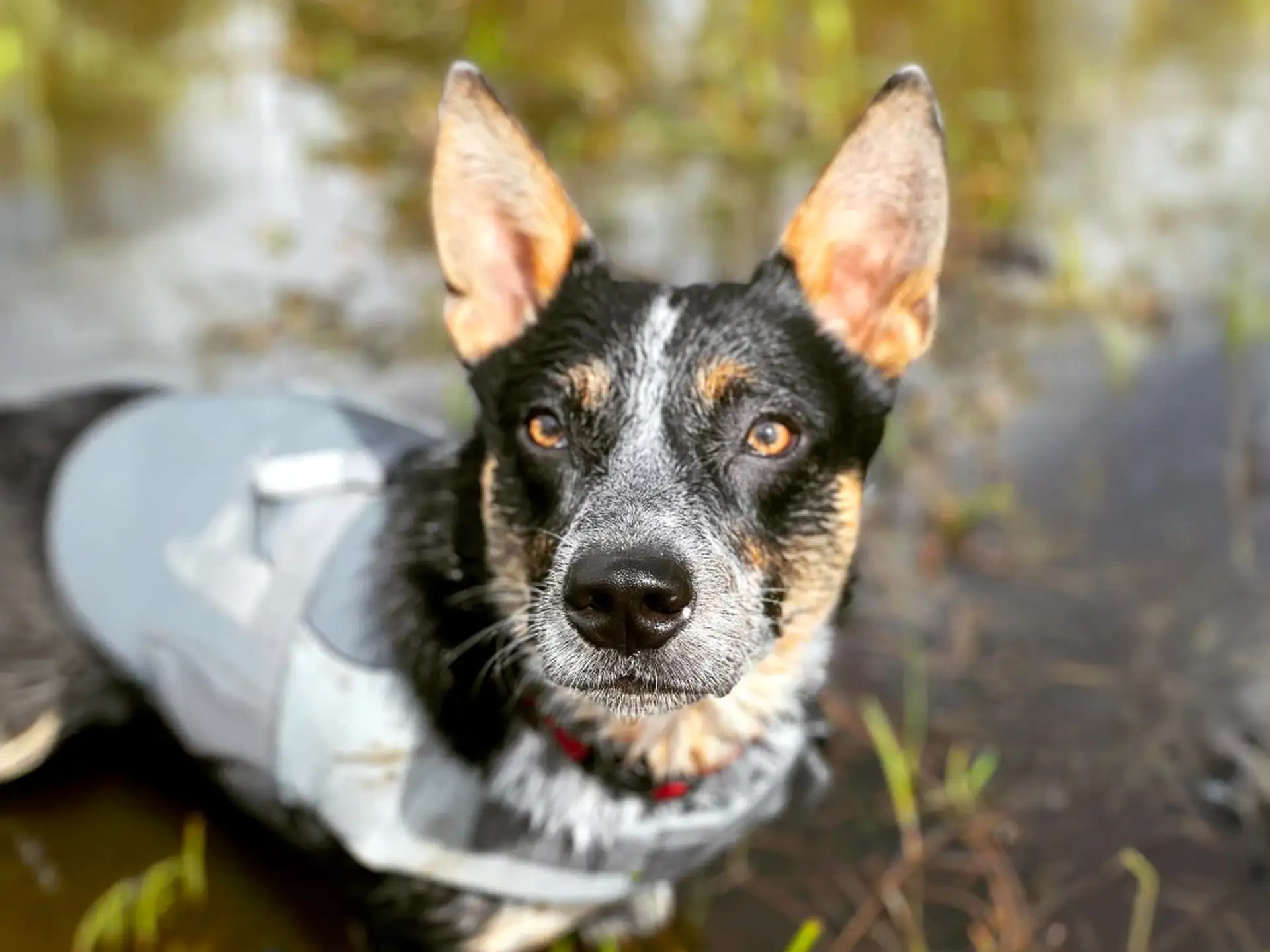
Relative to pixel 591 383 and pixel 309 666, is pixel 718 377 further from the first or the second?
pixel 309 666

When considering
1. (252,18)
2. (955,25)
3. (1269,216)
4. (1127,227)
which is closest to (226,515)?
(1127,227)

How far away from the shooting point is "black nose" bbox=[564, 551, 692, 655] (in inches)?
65.7

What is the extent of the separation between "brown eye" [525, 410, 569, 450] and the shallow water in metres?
1.31

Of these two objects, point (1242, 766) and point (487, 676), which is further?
point (1242, 766)

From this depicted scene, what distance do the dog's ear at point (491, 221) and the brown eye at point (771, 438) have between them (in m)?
0.50

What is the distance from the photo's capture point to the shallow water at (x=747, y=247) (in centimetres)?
302

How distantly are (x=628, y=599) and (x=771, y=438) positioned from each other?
0.47 metres

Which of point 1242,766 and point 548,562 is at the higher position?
point 548,562

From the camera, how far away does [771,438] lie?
1.98 metres

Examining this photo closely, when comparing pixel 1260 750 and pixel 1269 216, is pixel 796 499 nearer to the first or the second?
pixel 1260 750

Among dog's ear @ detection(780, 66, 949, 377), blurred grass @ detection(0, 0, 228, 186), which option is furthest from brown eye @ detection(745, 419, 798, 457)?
blurred grass @ detection(0, 0, 228, 186)

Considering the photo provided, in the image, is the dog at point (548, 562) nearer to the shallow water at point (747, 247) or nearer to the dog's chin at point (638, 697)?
the dog's chin at point (638, 697)

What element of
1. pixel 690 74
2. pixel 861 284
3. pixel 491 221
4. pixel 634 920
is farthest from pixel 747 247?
pixel 634 920

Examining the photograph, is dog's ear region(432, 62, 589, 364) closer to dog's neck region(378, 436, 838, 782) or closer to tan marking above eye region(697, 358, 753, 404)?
dog's neck region(378, 436, 838, 782)
